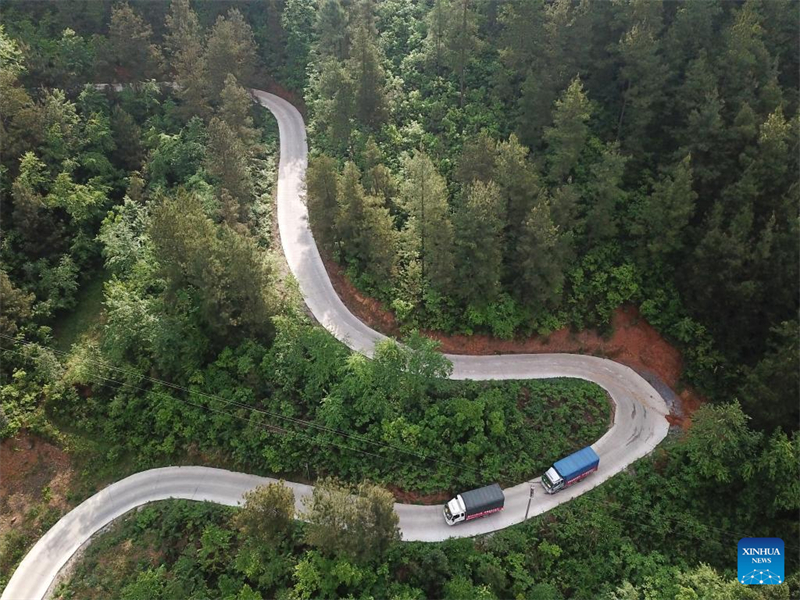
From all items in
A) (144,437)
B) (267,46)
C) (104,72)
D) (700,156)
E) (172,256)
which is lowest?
(144,437)

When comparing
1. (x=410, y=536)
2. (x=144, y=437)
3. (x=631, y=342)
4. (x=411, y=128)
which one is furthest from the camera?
(x=411, y=128)

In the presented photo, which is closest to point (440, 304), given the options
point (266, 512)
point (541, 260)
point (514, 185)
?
point (541, 260)

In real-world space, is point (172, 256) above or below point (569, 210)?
below

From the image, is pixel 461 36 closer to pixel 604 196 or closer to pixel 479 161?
pixel 479 161

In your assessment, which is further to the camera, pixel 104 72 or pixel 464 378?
pixel 104 72

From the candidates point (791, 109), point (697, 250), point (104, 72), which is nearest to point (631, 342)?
point (697, 250)

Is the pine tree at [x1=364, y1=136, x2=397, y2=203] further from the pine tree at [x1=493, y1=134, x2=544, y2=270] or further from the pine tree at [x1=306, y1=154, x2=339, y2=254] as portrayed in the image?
the pine tree at [x1=493, y1=134, x2=544, y2=270]

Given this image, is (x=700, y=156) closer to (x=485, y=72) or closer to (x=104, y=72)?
(x=485, y=72)
